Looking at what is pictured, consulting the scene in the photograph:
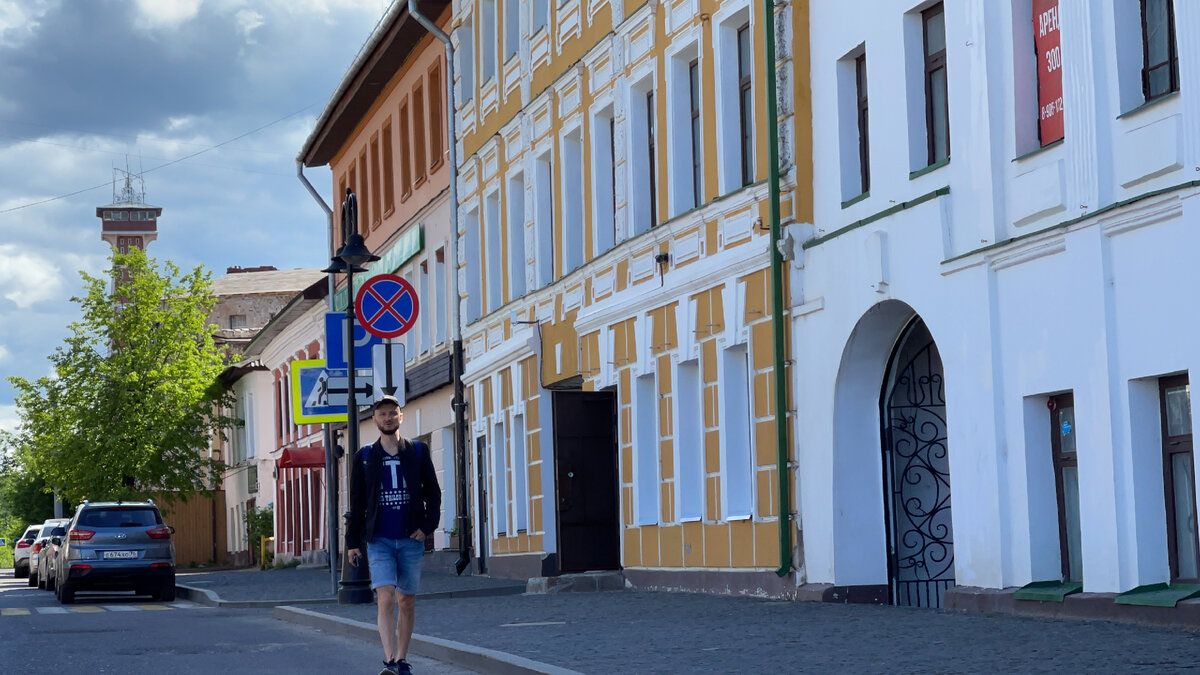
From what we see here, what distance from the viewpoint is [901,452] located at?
19328mm

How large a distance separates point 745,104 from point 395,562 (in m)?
9.93

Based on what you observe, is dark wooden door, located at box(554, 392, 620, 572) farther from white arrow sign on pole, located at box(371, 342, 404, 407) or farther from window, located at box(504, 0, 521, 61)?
window, located at box(504, 0, 521, 61)

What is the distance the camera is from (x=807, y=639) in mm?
13945

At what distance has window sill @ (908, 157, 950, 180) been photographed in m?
17.1

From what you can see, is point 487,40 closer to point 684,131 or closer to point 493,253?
point 493,253

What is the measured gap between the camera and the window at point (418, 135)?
38406mm

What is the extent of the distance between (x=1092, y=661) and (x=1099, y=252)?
13.7ft

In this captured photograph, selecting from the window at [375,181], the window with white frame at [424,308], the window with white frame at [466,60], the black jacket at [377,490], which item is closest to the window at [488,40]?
the window with white frame at [466,60]

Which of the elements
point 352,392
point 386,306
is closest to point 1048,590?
point 386,306

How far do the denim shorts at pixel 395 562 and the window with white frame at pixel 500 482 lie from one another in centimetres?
1814

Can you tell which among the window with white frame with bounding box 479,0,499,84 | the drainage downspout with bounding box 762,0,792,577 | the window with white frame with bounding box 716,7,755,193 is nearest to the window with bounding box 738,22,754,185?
the window with white frame with bounding box 716,7,755,193

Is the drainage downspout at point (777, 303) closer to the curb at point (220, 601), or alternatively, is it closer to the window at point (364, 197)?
the curb at point (220, 601)

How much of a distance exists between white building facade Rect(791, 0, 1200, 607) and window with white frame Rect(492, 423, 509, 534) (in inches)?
472

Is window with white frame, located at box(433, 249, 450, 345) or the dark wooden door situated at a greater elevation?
window with white frame, located at box(433, 249, 450, 345)
